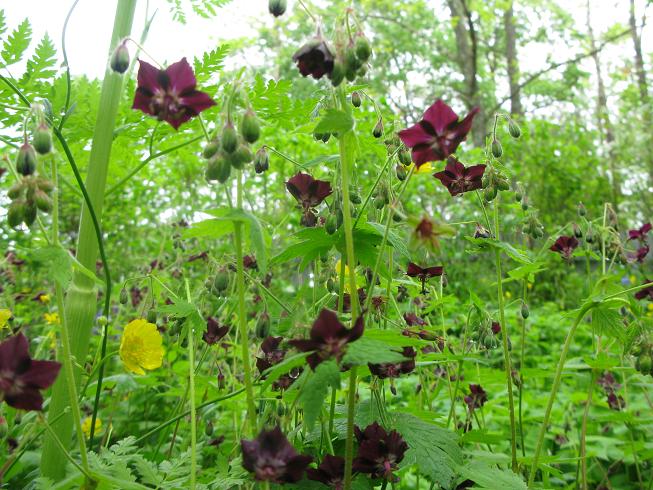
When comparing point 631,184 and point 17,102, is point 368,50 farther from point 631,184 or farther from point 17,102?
point 631,184

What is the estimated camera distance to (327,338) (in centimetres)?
89

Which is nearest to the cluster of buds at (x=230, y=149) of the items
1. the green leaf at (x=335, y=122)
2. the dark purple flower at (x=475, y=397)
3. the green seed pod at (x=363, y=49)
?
the green leaf at (x=335, y=122)

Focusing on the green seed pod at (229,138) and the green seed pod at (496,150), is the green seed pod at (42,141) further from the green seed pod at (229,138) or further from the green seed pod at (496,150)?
the green seed pod at (496,150)

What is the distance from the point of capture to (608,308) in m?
1.35

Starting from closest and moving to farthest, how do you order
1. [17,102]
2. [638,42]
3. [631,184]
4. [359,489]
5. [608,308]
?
[359,489] → [608,308] → [17,102] → [631,184] → [638,42]

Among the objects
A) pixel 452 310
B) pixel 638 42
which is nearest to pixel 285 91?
pixel 452 310

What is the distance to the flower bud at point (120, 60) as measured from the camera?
3.46 feet

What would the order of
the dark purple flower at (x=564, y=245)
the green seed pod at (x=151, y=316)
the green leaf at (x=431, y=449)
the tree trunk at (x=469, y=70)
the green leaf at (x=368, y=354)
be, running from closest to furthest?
1. the green leaf at (x=368, y=354)
2. the green leaf at (x=431, y=449)
3. the green seed pod at (x=151, y=316)
4. the dark purple flower at (x=564, y=245)
5. the tree trunk at (x=469, y=70)

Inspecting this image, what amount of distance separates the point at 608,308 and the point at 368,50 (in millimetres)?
868

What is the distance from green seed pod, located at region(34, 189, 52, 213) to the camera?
2.88ft

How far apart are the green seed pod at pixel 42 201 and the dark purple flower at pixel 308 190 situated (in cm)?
61

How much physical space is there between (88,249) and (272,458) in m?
0.70

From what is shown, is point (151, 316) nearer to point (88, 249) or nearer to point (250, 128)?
point (88, 249)

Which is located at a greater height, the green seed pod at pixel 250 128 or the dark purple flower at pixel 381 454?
the green seed pod at pixel 250 128
